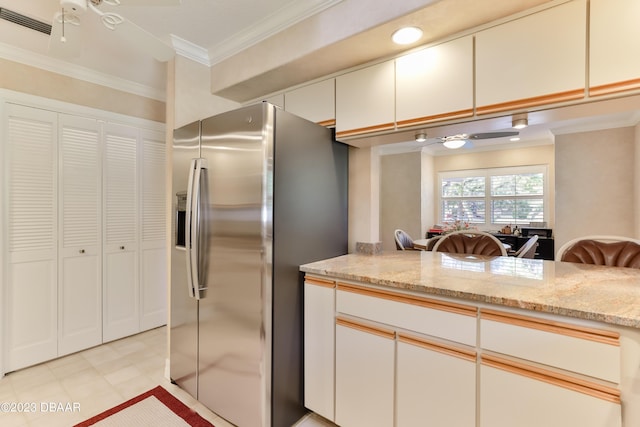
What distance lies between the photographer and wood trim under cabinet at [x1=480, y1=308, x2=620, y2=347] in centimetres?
101

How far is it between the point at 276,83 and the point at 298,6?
1.94 feet

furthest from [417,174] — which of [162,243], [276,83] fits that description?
[162,243]

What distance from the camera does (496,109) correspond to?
154 cm

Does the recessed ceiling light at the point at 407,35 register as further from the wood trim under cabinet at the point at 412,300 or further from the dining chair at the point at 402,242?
the dining chair at the point at 402,242

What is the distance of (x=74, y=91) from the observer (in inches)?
106

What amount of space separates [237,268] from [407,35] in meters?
1.63

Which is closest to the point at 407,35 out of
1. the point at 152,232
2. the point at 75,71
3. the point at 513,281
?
the point at 513,281

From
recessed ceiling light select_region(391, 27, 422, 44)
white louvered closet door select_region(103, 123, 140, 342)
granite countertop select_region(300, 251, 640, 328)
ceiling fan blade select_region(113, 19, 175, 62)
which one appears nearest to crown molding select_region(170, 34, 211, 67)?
ceiling fan blade select_region(113, 19, 175, 62)

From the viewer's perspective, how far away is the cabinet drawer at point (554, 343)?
1011mm

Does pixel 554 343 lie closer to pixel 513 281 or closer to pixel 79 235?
pixel 513 281

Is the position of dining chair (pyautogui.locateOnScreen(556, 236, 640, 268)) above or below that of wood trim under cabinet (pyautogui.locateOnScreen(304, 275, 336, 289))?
above

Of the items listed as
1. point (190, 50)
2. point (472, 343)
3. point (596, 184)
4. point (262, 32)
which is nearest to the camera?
point (472, 343)

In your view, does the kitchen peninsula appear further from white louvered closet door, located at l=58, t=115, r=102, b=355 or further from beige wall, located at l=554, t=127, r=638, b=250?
beige wall, located at l=554, t=127, r=638, b=250

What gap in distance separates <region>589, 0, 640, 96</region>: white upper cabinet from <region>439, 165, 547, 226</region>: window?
512cm
